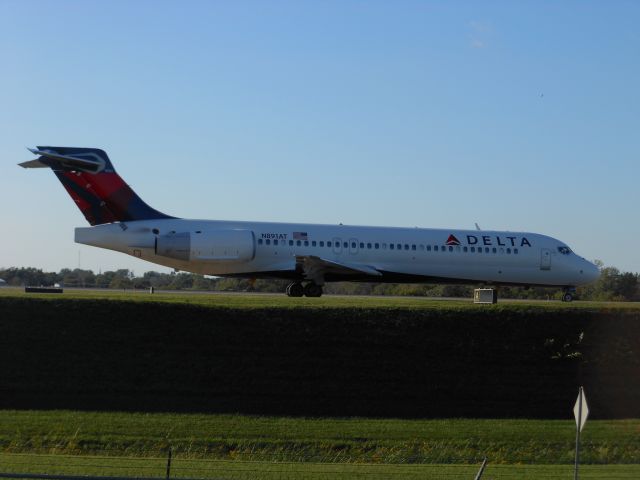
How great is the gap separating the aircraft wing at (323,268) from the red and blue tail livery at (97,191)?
586cm

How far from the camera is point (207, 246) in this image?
3350cm

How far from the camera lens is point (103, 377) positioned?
74.3 ft

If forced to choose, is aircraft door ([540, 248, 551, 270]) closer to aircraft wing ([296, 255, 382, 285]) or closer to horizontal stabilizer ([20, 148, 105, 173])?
aircraft wing ([296, 255, 382, 285])

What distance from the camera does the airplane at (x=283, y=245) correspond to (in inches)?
1321

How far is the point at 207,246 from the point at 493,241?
37.7 feet

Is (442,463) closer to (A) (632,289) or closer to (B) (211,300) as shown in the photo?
(B) (211,300)

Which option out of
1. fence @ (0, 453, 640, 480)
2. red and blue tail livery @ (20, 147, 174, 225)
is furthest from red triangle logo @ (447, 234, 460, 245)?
fence @ (0, 453, 640, 480)

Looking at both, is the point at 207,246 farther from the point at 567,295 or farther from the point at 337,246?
the point at 567,295

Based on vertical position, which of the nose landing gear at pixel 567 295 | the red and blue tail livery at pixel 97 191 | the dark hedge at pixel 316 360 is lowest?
the dark hedge at pixel 316 360

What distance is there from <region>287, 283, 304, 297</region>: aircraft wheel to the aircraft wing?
1.85 feet

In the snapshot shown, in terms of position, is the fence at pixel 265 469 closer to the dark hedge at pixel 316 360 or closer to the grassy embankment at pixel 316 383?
the grassy embankment at pixel 316 383

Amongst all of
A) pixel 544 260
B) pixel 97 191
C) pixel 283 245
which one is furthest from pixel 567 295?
pixel 97 191

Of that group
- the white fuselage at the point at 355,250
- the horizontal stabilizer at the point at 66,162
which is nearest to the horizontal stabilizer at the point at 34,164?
the horizontal stabilizer at the point at 66,162

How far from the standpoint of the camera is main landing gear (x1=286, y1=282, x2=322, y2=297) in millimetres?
34781
